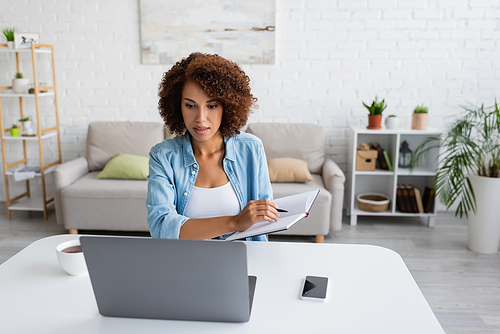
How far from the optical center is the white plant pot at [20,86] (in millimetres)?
3484

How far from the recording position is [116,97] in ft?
12.5

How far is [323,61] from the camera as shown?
3.62 meters

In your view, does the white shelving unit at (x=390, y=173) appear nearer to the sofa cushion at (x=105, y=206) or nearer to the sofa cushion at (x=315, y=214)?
the sofa cushion at (x=315, y=214)

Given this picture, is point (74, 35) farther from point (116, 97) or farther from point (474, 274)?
point (474, 274)

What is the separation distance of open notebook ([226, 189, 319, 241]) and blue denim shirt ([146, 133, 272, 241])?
22 centimetres

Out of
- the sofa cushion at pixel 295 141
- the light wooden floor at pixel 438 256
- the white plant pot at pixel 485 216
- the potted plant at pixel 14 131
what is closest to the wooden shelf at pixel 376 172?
the sofa cushion at pixel 295 141

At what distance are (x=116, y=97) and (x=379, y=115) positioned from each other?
2233 mm

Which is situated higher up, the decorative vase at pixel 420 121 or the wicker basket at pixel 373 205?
the decorative vase at pixel 420 121

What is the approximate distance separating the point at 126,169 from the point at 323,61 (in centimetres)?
182

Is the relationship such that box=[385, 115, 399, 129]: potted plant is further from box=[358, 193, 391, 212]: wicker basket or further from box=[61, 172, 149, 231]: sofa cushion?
box=[61, 172, 149, 231]: sofa cushion

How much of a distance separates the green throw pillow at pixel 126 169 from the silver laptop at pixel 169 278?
2.36m

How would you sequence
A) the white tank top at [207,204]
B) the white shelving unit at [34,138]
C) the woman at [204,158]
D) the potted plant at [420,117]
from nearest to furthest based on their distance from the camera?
the woman at [204,158] < the white tank top at [207,204] < the potted plant at [420,117] < the white shelving unit at [34,138]

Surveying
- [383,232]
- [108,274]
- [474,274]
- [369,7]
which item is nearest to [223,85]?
[108,274]

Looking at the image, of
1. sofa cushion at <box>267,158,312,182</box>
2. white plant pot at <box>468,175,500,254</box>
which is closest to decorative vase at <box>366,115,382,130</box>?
sofa cushion at <box>267,158,312,182</box>
